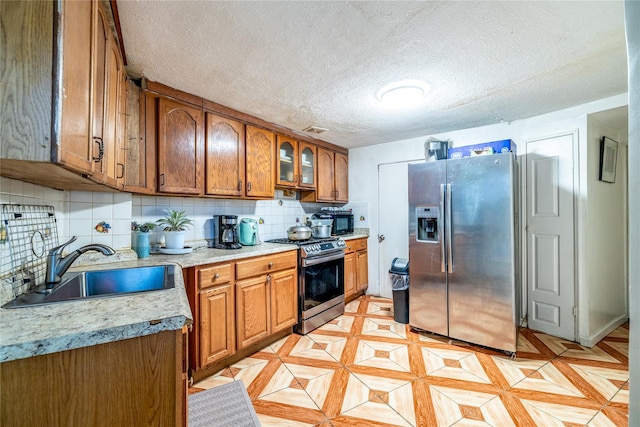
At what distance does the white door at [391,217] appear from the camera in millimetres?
3586

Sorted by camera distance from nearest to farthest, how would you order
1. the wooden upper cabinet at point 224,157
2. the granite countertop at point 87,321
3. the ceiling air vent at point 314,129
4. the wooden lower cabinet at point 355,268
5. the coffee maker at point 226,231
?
1. the granite countertop at point 87,321
2. the wooden upper cabinet at point 224,157
3. the coffee maker at point 226,231
4. the ceiling air vent at point 314,129
5. the wooden lower cabinet at point 355,268

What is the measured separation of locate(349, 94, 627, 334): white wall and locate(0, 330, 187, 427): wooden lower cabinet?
3.17m

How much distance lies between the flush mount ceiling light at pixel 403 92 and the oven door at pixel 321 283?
159cm

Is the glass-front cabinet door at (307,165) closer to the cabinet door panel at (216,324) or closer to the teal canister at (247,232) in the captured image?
the teal canister at (247,232)

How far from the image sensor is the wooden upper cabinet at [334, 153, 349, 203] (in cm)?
387

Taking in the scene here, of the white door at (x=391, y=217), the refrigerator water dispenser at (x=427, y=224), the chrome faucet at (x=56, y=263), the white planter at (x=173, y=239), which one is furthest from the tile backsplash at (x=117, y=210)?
the refrigerator water dispenser at (x=427, y=224)

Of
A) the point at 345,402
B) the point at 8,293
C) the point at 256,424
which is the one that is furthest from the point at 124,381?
the point at 345,402

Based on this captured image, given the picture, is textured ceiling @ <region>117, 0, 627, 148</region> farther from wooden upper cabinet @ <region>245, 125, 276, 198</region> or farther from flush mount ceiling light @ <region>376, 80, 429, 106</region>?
wooden upper cabinet @ <region>245, 125, 276, 198</region>

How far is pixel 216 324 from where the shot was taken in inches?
78.3

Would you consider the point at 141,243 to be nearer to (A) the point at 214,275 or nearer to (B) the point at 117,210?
(B) the point at 117,210

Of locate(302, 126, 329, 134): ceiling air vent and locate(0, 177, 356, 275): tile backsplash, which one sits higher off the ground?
locate(302, 126, 329, 134): ceiling air vent

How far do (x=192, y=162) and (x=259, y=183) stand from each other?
69 centimetres

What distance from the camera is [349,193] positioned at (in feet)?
13.5

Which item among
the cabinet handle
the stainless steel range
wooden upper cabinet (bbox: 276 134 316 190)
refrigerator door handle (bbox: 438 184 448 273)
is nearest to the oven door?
the stainless steel range
